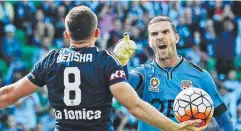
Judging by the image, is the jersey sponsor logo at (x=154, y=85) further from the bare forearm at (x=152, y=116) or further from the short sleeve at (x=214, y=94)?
the bare forearm at (x=152, y=116)

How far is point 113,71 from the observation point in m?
5.20

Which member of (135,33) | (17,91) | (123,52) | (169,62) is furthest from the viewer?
(135,33)

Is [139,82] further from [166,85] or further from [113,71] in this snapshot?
[113,71]

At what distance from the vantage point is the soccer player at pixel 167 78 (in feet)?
22.5

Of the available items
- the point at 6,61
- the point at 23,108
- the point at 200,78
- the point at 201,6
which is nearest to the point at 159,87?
the point at 200,78

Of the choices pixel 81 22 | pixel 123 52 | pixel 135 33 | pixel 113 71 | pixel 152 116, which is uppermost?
pixel 135 33

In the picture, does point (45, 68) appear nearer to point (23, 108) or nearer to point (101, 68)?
point (101, 68)

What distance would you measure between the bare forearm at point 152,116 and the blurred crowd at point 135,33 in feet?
30.8

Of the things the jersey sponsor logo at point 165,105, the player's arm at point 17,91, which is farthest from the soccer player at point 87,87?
the jersey sponsor logo at point 165,105

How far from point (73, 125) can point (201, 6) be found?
38.7 ft

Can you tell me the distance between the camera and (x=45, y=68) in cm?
537

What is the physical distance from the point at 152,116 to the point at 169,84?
72.5 inches

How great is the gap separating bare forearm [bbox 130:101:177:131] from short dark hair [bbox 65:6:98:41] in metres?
0.75

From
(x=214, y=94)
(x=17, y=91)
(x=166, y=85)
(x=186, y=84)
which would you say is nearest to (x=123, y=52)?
(x=166, y=85)
